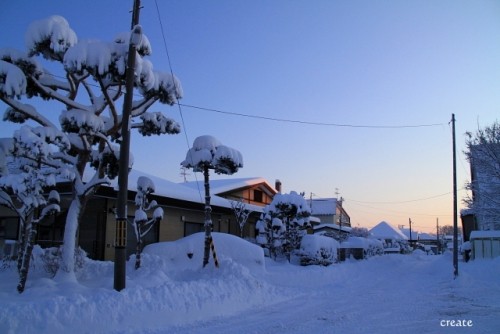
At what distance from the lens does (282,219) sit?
85.7 feet

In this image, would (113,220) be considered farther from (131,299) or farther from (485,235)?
(485,235)

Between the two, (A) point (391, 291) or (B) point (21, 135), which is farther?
(A) point (391, 291)

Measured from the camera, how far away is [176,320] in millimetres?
9367

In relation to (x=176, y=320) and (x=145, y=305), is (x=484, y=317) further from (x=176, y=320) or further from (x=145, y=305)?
(x=145, y=305)

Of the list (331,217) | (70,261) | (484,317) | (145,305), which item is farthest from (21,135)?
(331,217)

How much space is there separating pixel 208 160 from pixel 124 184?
18.2 ft

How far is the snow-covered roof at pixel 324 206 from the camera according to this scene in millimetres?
69875

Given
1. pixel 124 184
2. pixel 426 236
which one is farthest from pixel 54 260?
Result: pixel 426 236

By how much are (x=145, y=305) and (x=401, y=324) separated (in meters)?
5.06

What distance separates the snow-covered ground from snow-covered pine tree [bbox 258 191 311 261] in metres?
7.90

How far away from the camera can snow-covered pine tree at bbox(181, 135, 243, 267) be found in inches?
609

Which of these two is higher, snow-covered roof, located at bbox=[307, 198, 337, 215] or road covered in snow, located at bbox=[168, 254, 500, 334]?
snow-covered roof, located at bbox=[307, 198, 337, 215]

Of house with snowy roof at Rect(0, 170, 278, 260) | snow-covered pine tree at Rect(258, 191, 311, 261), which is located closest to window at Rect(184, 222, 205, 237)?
house with snowy roof at Rect(0, 170, 278, 260)

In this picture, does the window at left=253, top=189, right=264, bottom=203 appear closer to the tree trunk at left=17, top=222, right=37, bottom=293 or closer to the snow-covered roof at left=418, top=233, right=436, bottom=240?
the tree trunk at left=17, top=222, right=37, bottom=293
